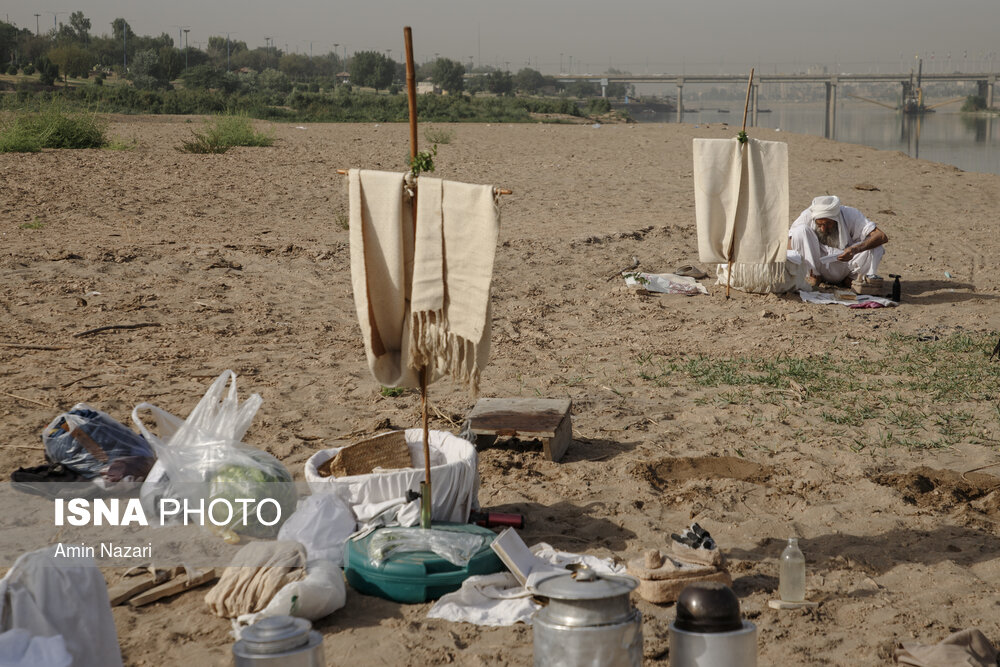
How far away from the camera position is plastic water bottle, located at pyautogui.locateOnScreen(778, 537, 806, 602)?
11.2 feet

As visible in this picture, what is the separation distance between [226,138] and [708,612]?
51.0 ft

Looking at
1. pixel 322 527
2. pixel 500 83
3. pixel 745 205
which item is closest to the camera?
pixel 322 527

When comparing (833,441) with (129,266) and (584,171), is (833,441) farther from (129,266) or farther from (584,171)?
(584,171)

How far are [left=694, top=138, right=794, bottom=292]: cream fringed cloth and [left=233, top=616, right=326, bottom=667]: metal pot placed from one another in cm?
640

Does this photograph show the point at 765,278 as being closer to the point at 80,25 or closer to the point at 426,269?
the point at 426,269

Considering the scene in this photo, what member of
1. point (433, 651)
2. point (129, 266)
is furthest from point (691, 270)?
point (433, 651)

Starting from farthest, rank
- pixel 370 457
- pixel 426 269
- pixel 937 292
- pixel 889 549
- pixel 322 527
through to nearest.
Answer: pixel 937 292
pixel 370 457
pixel 889 549
pixel 322 527
pixel 426 269

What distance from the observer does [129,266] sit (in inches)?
334

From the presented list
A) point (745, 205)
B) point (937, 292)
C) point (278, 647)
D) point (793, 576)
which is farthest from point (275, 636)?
point (937, 292)

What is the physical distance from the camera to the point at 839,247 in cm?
877

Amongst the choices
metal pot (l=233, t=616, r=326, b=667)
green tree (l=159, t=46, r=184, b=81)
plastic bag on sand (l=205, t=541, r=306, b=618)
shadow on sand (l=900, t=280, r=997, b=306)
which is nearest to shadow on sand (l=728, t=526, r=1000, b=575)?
plastic bag on sand (l=205, t=541, r=306, b=618)

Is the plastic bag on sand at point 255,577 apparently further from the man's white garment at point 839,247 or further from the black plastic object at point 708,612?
the man's white garment at point 839,247

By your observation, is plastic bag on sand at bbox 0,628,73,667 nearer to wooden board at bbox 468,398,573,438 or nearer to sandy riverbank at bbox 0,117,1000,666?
sandy riverbank at bbox 0,117,1000,666

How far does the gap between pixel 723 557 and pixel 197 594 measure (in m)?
2.03
